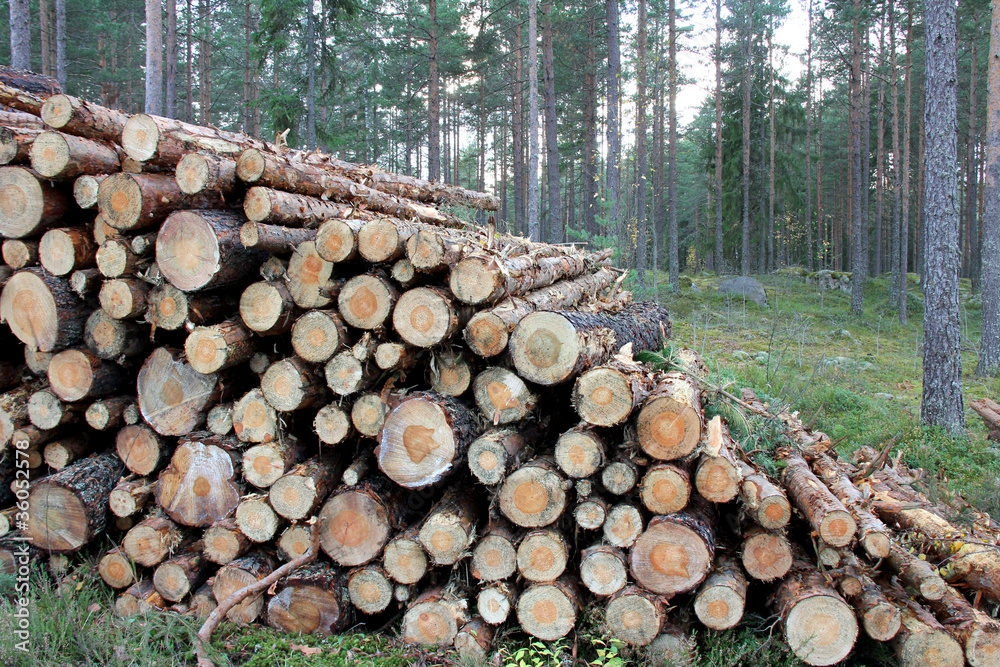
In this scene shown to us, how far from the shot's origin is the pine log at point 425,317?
3.25 m

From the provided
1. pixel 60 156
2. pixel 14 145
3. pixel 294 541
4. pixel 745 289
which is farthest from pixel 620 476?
pixel 745 289

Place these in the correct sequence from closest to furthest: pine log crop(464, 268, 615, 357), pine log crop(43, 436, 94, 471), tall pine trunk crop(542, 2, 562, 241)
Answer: pine log crop(464, 268, 615, 357) → pine log crop(43, 436, 94, 471) → tall pine trunk crop(542, 2, 562, 241)

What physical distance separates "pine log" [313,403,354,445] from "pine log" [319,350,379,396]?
0.49 feet

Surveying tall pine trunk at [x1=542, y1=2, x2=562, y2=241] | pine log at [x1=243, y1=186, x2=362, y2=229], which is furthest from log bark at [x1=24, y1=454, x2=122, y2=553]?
tall pine trunk at [x1=542, y1=2, x2=562, y2=241]

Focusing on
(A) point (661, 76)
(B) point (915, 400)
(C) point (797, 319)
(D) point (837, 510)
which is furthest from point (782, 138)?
(D) point (837, 510)

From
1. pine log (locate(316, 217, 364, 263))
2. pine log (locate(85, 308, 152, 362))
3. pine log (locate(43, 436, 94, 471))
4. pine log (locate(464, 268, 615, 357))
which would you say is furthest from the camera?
pine log (locate(43, 436, 94, 471))

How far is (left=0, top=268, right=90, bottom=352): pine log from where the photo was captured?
12.1ft

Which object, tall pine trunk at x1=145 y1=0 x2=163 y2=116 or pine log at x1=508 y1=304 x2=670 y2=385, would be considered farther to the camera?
tall pine trunk at x1=145 y1=0 x2=163 y2=116

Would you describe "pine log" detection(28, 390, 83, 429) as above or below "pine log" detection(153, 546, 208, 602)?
above

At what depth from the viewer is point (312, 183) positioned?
4035 millimetres

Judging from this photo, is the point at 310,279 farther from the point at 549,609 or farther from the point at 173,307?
the point at 549,609

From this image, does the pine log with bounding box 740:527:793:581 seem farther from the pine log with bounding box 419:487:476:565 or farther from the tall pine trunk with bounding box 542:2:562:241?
the tall pine trunk with bounding box 542:2:562:241

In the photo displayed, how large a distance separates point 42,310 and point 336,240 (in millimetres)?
2145

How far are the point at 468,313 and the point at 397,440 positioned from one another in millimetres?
889
